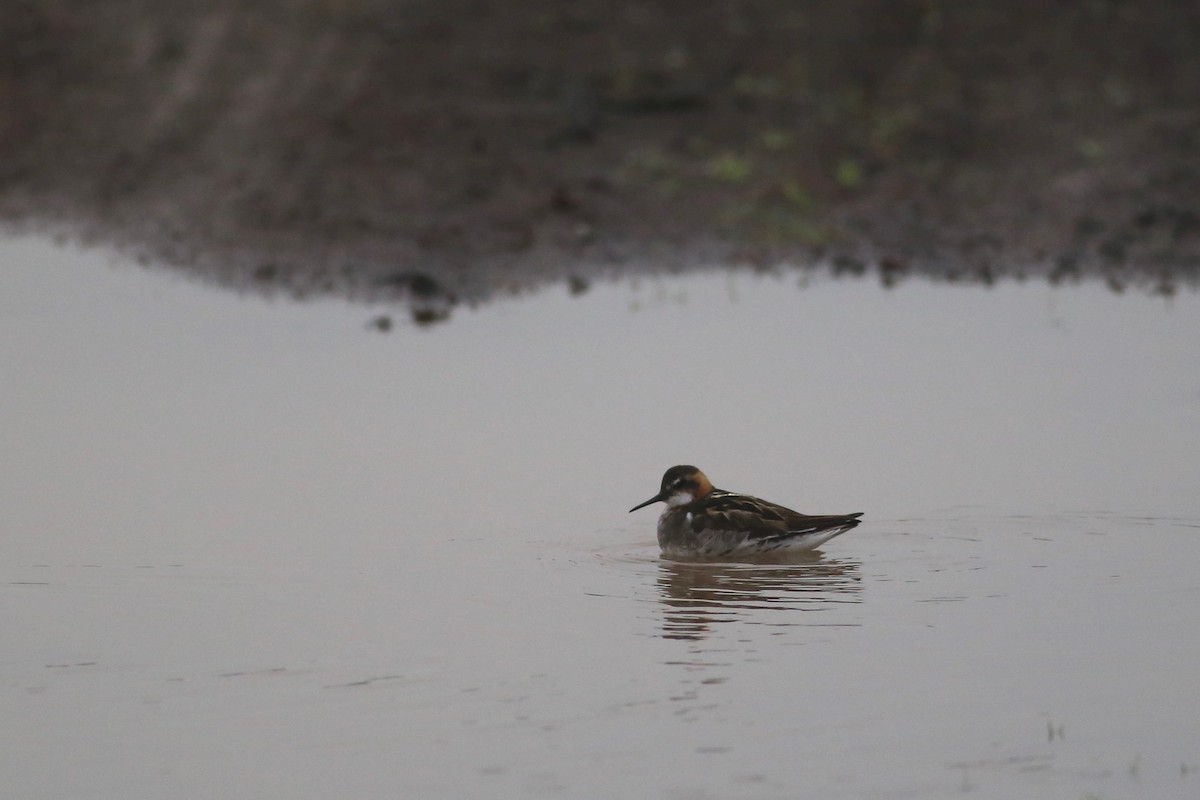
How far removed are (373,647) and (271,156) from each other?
13.6 meters

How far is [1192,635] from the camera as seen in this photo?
7512 mm

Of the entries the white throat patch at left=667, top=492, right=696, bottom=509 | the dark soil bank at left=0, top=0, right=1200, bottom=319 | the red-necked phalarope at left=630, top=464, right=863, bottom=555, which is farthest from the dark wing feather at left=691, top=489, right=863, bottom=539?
the dark soil bank at left=0, top=0, right=1200, bottom=319

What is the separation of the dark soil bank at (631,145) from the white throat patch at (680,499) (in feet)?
19.8

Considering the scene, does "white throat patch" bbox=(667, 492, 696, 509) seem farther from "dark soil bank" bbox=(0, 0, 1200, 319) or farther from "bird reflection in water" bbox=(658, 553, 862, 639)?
"dark soil bank" bbox=(0, 0, 1200, 319)

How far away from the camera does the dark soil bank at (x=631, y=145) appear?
17.5 metres

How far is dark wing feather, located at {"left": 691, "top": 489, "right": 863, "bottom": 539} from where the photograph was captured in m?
9.70

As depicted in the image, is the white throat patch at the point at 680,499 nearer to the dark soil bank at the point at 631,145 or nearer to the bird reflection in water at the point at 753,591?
the bird reflection in water at the point at 753,591

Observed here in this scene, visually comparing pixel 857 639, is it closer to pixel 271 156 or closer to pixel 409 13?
pixel 271 156

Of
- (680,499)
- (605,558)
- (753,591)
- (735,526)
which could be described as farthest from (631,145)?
(753,591)

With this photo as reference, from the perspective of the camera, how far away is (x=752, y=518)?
999 centimetres

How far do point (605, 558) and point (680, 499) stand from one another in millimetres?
925

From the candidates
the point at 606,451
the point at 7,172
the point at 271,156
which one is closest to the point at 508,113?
the point at 271,156

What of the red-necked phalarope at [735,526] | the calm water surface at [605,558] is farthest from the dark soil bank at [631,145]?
the red-necked phalarope at [735,526]

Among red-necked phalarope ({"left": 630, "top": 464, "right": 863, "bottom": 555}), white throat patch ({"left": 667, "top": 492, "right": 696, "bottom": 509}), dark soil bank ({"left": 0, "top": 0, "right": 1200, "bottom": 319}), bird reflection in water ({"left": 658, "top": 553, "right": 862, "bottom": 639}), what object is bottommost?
bird reflection in water ({"left": 658, "top": 553, "right": 862, "bottom": 639})
